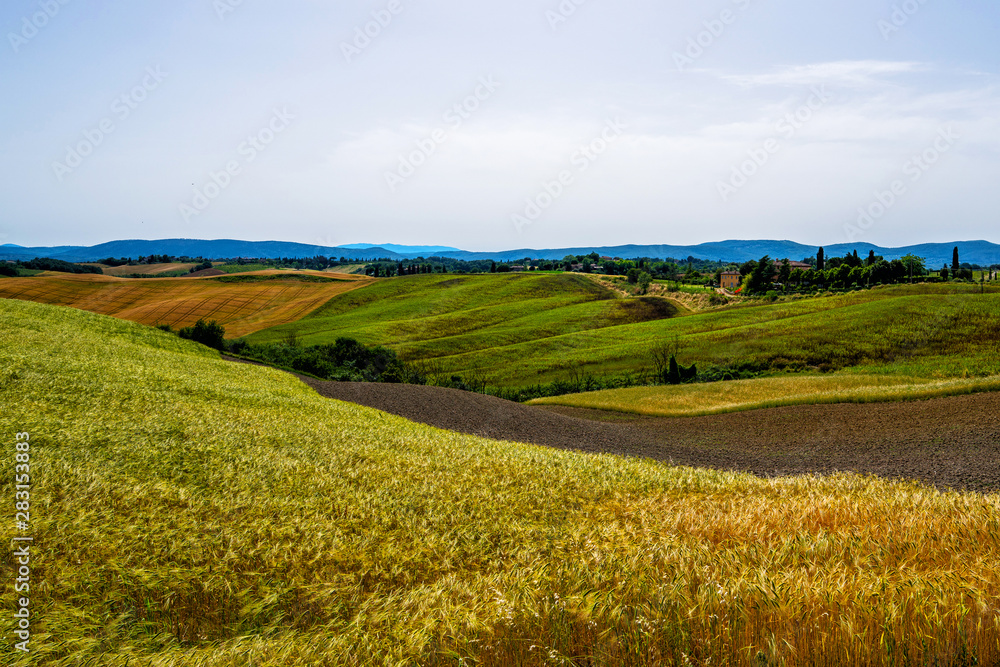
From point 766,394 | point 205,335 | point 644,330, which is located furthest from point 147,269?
point 766,394

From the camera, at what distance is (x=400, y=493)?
6730 mm

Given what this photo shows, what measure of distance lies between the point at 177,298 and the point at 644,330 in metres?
62.5

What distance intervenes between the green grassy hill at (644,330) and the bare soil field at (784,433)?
1891 cm

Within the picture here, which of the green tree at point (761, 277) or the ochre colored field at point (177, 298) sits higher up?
the green tree at point (761, 277)

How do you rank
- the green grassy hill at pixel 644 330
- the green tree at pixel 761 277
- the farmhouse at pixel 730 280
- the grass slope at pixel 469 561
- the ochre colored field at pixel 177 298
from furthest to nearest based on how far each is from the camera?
the farmhouse at pixel 730 280 → the green tree at pixel 761 277 → the ochre colored field at pixel 177 298 → the green grassy hill at pixel 644 330 → the grass slope at pixel 469 561

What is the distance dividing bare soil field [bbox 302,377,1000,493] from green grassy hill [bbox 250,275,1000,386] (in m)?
18.9

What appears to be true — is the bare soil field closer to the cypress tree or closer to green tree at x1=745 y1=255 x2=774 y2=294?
the cypress tree

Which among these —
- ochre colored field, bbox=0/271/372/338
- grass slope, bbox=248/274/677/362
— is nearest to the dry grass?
grass slope, bbox=248/274/677/362

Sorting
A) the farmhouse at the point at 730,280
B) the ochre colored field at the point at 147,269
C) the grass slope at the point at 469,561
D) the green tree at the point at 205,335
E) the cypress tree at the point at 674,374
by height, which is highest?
the ochre colored field at the point at 147,269

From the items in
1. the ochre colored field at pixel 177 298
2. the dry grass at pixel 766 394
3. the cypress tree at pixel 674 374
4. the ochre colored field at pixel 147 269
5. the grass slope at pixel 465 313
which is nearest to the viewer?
the dry grass at pixel 766 394

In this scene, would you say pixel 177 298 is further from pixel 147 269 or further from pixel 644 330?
pixel 644 330

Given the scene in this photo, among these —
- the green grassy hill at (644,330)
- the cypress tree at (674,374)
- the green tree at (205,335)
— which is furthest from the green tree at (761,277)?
the green tree at (205,335)

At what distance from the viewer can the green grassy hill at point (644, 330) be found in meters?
47.2

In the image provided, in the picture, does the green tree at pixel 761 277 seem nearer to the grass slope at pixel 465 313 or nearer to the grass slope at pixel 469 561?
the grass slope at pixel 465 313
